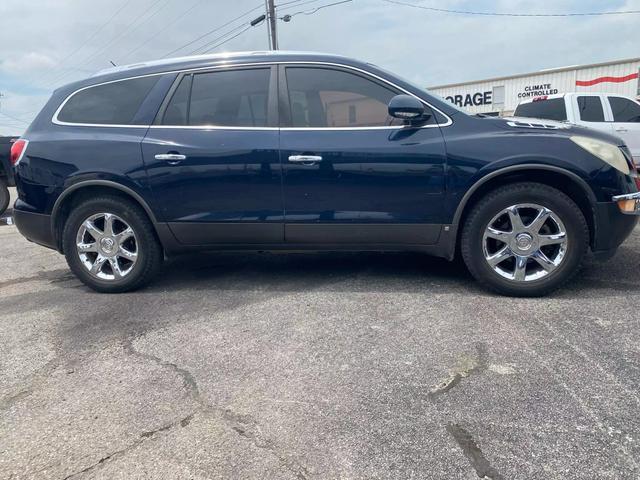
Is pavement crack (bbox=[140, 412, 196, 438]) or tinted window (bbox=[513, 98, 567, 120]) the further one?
tinted window (bbox=[513, 98, 567, 120])

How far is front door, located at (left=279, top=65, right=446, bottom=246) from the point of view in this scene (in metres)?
3.58

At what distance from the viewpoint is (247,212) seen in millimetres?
3797

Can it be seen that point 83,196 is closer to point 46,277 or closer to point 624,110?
point 46,277

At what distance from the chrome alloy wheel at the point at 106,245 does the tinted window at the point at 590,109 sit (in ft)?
29.2

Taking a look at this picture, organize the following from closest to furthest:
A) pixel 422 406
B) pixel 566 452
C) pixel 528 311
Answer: pixel 566 452 → pixel 422 406 → pixel 528 311

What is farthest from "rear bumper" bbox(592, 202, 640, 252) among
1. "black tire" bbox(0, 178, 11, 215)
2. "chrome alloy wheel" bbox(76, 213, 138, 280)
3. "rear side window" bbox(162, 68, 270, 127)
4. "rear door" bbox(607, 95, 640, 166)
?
"black tire" bbox(0, 178, 11, 215)

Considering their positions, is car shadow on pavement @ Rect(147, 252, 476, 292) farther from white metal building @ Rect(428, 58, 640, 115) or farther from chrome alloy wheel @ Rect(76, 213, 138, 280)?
white metal building @ Rect(428, 58, 640, 115)

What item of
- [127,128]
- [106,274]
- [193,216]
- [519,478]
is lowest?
[519,478]

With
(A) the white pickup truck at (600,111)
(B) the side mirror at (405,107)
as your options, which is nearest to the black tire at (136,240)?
(B) the side mirror at (405,107)

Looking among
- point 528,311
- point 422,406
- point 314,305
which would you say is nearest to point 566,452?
point 422,406

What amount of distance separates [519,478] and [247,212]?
2.62 meters

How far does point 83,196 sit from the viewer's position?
401cm

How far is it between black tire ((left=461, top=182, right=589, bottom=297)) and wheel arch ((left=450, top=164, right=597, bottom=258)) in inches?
2.3

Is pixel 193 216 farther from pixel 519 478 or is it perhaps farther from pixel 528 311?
pixel 519 478
